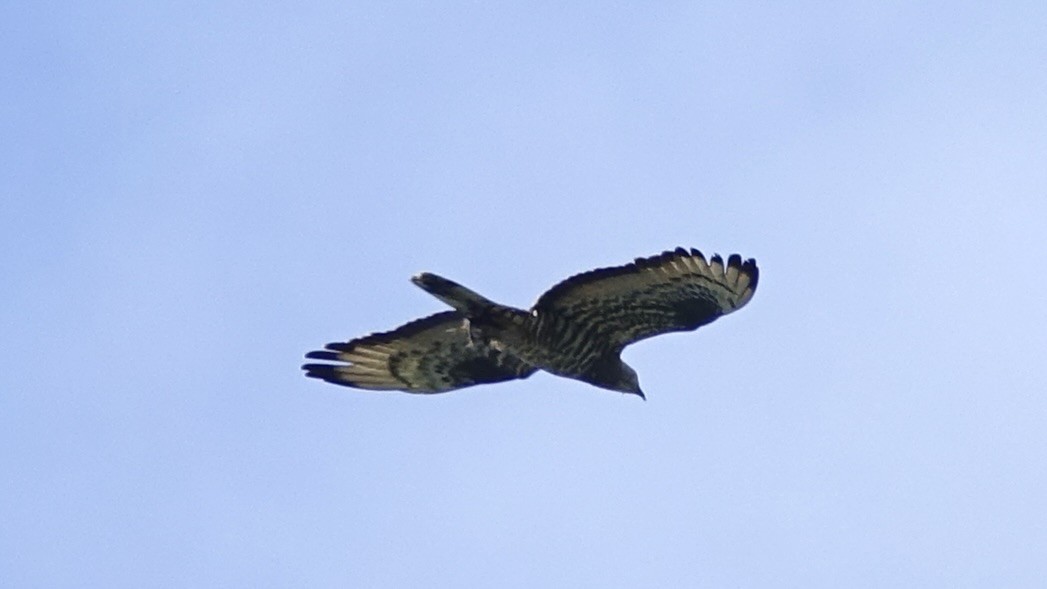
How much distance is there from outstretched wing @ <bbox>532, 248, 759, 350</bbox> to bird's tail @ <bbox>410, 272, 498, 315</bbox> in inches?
19.8

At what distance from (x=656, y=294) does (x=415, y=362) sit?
8.35 ft

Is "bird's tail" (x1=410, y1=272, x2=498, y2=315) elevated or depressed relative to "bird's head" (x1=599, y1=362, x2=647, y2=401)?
elevated

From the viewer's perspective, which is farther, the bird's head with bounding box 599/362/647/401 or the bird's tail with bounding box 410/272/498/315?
the bird's head with bounding box 599/362/647/401

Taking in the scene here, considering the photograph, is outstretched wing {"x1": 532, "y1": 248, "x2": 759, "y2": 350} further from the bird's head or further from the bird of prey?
the bird's head

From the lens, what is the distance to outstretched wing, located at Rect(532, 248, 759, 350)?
14.8 meters

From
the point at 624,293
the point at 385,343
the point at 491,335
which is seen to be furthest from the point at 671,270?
the point at 385,343

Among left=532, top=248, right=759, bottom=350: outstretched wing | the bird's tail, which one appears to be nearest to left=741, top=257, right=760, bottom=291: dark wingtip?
left=532, top=248, right=759, bottom=350: outstretched wing

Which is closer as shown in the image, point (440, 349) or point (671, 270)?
point (671, 270)


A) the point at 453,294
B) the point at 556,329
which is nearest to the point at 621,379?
the point at 556,329

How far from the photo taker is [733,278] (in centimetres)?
1479

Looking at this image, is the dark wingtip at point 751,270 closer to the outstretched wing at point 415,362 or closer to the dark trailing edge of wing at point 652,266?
the dark trailing edge of wing at point 652,266

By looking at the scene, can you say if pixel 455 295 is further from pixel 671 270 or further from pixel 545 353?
pixel 671 270

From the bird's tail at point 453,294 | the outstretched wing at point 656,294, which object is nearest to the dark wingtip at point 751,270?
the outstretched wing at point 656,294

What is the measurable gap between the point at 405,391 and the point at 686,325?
2781 mm
